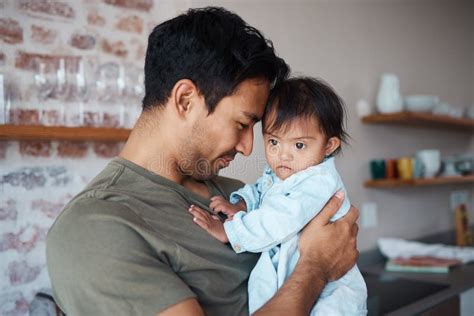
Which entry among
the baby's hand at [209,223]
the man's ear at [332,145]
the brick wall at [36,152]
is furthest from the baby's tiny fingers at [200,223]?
the brick wall at [36,152]

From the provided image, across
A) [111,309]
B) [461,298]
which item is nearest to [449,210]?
[461,298]

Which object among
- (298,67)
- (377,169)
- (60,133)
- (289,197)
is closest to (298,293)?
(289,197)

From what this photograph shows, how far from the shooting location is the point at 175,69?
1101 mm

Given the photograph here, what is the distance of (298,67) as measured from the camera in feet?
7.63

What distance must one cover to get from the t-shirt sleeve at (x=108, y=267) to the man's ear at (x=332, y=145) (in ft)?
1.80

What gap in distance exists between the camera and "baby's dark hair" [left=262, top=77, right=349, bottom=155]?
120 cm

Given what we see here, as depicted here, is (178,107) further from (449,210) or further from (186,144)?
(449,210)

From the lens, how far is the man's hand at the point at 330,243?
1.13 m

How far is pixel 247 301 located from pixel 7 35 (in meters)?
1.11

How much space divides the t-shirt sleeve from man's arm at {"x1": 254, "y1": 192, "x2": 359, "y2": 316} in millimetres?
207

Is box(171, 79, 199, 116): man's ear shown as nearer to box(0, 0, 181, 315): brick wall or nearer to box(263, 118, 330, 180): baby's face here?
box(263, 118, 330, 180): baby's face

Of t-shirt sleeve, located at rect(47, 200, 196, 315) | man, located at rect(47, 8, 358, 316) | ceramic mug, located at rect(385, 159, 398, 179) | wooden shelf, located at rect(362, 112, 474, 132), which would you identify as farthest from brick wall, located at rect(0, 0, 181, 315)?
ceramic mug, located at rect(385, 159, 398, 179)

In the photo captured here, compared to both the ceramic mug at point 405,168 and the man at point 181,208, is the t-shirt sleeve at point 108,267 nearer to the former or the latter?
the man at point 181,208

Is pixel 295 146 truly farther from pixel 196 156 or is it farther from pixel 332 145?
pixel 196 156
